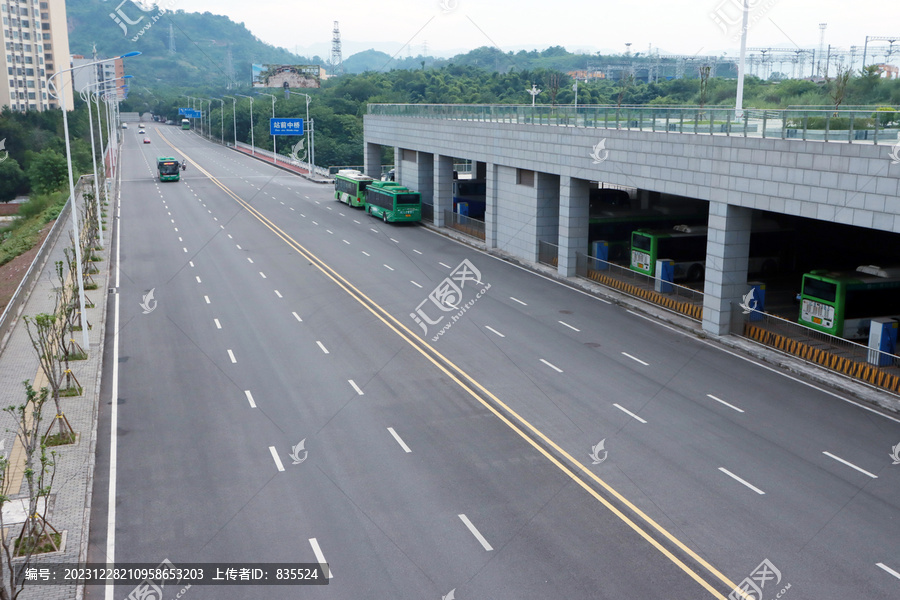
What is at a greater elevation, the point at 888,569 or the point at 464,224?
the point at 464,224

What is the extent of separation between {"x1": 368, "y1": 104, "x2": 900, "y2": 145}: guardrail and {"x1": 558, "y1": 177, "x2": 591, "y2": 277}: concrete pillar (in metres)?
2.97

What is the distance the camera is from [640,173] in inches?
1286

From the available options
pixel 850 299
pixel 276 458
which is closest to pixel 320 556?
pixel 276 458

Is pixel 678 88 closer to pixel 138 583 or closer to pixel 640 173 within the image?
pixel 640 173

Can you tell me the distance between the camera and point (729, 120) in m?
28.2

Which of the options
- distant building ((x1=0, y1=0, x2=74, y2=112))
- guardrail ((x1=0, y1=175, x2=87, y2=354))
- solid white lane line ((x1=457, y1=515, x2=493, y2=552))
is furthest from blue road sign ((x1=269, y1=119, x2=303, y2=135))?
solid white lane line ((x1=457, y1=515, x2=493, y2=552))

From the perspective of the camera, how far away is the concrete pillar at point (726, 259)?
28281mm

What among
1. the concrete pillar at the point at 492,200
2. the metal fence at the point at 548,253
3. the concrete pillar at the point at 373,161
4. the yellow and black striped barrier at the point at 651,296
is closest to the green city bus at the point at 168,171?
the concrete pillar at the point at 373,161

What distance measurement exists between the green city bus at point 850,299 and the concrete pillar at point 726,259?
7.48ft

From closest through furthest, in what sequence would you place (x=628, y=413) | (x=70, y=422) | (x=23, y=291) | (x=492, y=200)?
1. (x=70, y=422)
2. (x=628, y=413)
3. (x=23, y=291)
4. (x=492, y=200)

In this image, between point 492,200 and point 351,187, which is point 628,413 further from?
point 351,187

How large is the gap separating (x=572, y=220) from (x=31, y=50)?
157 m

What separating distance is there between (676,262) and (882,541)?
22154mm

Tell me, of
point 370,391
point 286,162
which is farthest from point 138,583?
point 286,162
